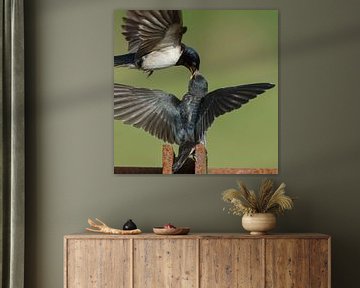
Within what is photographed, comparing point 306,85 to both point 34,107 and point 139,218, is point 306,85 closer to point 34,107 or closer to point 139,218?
point 139,218

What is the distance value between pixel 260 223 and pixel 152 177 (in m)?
0.95

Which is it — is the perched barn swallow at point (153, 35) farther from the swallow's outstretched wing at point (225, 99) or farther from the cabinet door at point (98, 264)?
the cabinet door at point (98, 264)

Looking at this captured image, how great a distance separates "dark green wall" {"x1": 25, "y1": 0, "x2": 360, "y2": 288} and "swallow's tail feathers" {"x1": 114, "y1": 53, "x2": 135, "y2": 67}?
2.7 inches

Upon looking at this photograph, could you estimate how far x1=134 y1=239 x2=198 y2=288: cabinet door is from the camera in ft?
18.5

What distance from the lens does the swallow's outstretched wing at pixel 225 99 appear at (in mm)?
6141

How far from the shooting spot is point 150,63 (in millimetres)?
6180

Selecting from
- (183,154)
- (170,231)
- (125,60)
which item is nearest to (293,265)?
(170,231)

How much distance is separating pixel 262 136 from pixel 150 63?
1054 millimetres

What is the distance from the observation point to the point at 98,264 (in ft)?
18.6

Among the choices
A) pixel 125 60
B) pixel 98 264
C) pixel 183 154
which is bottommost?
pixel 98 264

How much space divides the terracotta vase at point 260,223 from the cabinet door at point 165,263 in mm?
428

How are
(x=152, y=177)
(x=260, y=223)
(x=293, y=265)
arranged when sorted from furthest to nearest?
(x=152, y=177) < (x=260, y=223) < (x=293, y=265)

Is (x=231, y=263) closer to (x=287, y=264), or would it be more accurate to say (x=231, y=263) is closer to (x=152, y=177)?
(x=287, y=264)

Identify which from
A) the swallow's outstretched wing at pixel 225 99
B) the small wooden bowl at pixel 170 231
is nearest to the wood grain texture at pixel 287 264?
the small wooden bowl at pixel 170 231
